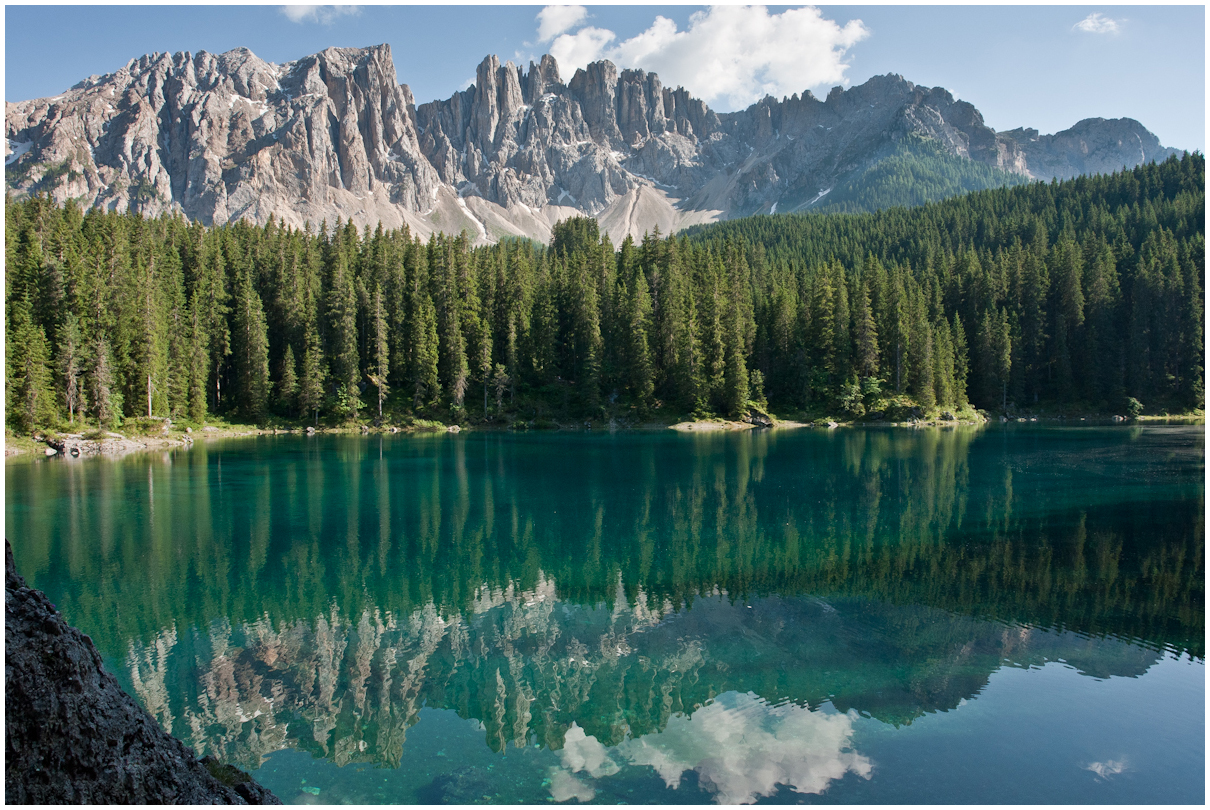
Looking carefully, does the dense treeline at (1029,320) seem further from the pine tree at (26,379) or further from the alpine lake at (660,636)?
the pine tree at (26,379)

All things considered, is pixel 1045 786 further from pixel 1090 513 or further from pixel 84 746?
pixel 1090 513

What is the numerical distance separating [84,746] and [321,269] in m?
89.0

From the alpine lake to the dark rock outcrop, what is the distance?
3.98 m

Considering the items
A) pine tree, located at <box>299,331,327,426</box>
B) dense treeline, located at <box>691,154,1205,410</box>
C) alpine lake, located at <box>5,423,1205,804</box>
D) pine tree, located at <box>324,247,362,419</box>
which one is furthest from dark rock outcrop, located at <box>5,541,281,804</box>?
dense treeline, located at <box>691,154,1205,410</box>

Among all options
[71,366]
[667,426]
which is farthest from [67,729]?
[667,426]

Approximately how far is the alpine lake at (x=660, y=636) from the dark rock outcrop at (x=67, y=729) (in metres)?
3.98

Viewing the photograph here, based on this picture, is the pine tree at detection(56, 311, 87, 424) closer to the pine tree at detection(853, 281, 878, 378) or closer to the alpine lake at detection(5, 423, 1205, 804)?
the alpine lake at detection(5, 423, 1205, 804)

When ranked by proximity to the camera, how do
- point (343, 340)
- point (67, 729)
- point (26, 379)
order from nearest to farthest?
point (67, 729) < point (26, 379) < point (343, 340)

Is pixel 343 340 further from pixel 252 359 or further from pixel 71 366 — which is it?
pixel 71 366

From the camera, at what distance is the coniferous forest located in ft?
234

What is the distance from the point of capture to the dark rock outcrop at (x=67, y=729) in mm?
5488

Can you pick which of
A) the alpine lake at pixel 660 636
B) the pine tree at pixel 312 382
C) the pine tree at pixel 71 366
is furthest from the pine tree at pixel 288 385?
the alpine lake at pixel 660 636

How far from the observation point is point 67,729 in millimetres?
5699

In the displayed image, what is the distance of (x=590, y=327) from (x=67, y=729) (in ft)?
251
